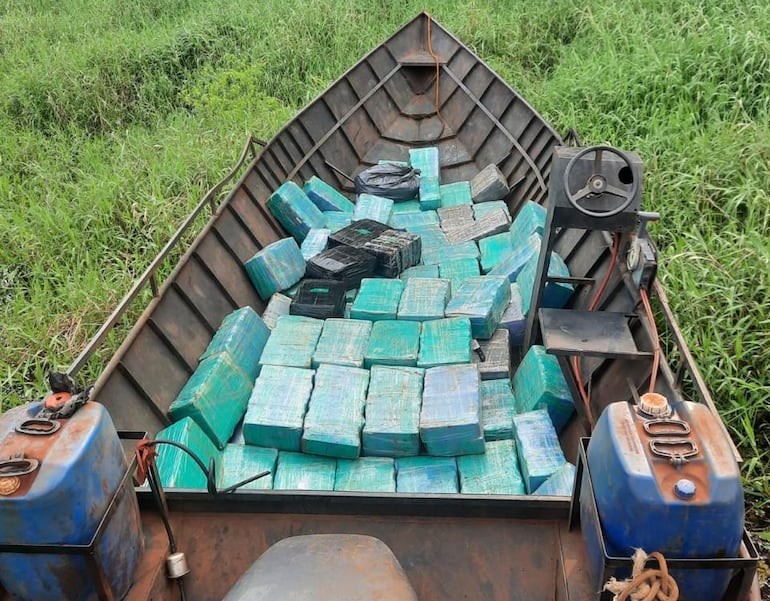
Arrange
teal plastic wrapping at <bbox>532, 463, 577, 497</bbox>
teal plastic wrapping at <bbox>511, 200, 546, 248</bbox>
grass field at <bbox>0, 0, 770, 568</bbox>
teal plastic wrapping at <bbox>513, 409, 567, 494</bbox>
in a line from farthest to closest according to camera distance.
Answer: teal plastic wrapping at <bbox>511, 200, 546, 248</bbox> < grass field at <bbox>0, 0, 770, 568</bbox> < teal plastic wrapping at <bbox>513, 409, 567, 494</bbox> < teal plastic wrapping at <bbox>532, 463, 577, 497</bbox>

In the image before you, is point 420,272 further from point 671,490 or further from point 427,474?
point 671,490

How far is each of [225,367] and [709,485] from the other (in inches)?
106

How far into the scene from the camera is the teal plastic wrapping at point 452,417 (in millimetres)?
3215

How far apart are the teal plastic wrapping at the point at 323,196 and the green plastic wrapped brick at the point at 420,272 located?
4.17 ft

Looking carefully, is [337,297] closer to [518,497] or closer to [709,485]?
[518,497]

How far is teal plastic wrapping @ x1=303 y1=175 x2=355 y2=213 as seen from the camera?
19.7ft

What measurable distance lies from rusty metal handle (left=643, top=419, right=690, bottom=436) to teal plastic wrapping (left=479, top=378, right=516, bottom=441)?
1.67m

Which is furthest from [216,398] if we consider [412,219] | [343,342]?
[412,219]

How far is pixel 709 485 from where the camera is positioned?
1.64 m

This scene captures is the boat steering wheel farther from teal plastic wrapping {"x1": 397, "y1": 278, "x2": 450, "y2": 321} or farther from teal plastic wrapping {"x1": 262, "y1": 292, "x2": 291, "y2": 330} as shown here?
teal plastic wrapping {"x1": 262, "y1": 292, "x2": 291, "y2": 330}

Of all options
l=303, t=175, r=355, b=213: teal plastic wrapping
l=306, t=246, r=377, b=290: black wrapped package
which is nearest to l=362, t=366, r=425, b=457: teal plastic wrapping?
l=306, t=246, r=377, b=290: black wrapped package

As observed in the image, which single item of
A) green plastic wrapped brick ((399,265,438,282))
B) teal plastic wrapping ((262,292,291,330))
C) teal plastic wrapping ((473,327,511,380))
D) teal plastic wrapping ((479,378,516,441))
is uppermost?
teal plastic wrapping ((262,292,291,330))

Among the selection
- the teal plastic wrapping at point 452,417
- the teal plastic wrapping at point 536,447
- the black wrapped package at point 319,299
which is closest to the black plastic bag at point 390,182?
the black wrapped package at point 319,299

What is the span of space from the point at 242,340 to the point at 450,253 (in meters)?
2.30
